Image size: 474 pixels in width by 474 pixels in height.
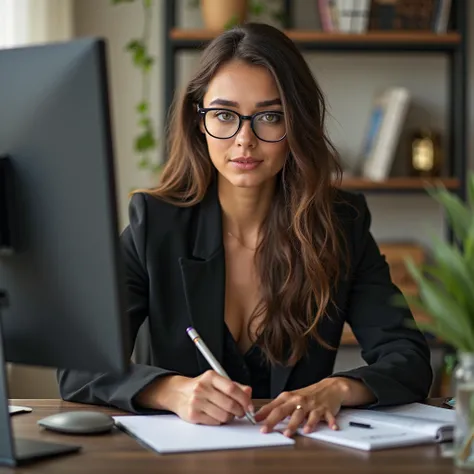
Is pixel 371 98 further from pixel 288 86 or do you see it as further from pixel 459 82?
pixel 288 86

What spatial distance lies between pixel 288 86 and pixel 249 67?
0.29 feet

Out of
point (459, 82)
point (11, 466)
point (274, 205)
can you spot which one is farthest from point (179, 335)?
point (459, 82)

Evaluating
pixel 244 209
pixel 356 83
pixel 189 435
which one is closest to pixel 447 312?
pixel 189 435

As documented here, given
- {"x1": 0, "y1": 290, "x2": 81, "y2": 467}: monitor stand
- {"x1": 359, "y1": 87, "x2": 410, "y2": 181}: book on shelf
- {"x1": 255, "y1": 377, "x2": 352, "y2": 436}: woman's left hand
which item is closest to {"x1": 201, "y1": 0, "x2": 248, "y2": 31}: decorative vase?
{"x1": 359, "y1": 87, "x2": 410, "y2": 181}: book on shelf

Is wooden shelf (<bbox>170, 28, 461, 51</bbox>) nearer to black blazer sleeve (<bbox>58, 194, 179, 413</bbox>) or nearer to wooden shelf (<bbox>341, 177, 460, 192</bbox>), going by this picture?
wooden shelf (<bbox>341, 177, 460, 192</bbox>)

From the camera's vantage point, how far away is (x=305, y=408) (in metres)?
1.48

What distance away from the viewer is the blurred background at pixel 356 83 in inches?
127

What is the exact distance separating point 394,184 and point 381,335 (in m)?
1.46

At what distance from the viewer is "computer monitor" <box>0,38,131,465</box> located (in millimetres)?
1140

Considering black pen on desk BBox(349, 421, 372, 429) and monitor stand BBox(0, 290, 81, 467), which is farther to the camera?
black pen on desk BBox(349, 421, 372, 429)

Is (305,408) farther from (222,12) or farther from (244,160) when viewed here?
(222,12)

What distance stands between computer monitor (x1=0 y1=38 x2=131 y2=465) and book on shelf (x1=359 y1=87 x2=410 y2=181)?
2215mm

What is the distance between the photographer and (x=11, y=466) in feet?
4.02

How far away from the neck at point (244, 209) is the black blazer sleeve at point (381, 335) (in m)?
0.20
